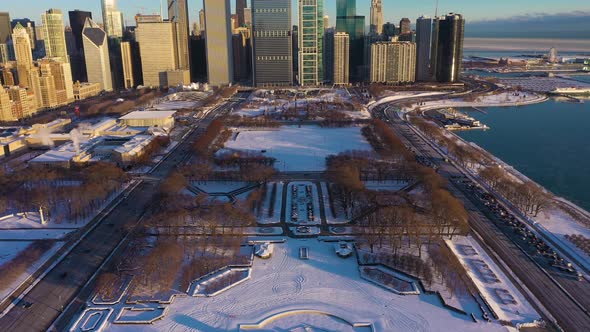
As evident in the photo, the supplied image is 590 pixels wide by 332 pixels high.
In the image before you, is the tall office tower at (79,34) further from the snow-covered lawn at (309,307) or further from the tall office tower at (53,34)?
the snow-covered lawn at (309,307)

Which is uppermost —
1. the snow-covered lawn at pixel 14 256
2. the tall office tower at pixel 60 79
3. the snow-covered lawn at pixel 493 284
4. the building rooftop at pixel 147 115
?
the tall office tower at pixel 60 79

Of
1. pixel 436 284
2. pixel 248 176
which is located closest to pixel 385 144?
pixel 248 176

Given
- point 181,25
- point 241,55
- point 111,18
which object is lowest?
point 241,55

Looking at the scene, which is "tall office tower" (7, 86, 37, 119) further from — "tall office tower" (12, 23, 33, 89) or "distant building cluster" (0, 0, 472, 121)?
"distant building cluster" (0, 0, 472, 121)

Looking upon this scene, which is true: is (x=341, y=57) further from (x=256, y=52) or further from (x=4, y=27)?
(x=4, y=27)

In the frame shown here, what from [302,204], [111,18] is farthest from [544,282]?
[111,18]

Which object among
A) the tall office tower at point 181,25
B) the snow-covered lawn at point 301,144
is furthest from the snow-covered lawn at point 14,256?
the tall office tower at point 181,25

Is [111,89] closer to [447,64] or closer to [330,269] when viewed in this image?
[447,64]
